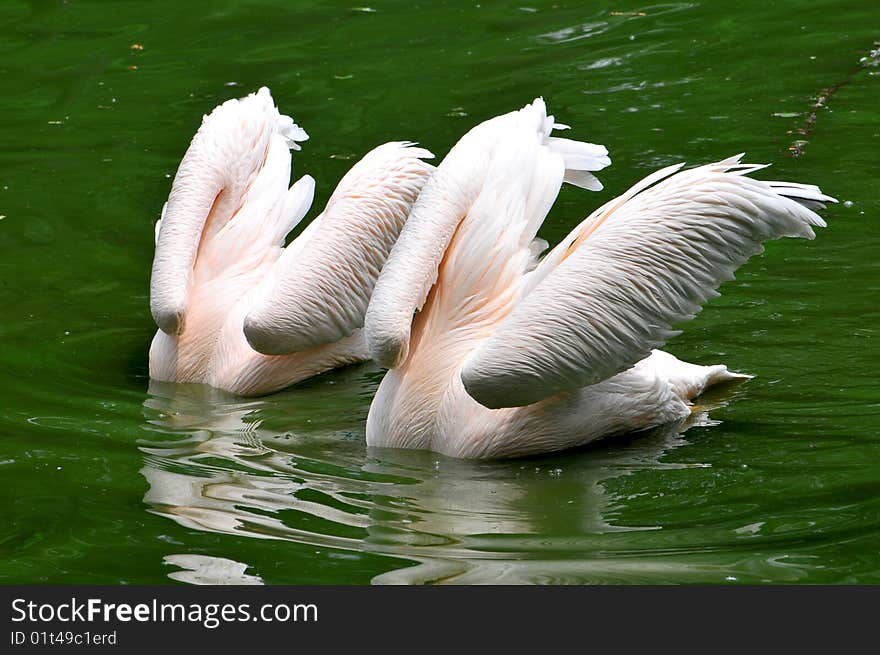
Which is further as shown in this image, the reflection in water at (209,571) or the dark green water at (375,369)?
the dark green water at (375,369)

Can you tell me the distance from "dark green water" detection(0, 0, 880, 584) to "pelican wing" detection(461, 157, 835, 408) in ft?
1.28

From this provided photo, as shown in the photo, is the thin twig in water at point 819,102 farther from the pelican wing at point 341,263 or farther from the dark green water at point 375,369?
the pelican wing at point 341,263

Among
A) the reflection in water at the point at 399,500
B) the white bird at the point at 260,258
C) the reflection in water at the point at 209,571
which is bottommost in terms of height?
the reflection in water at the point at 399,500

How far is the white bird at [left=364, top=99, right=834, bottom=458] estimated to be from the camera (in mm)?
5199

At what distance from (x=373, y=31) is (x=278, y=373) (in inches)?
231

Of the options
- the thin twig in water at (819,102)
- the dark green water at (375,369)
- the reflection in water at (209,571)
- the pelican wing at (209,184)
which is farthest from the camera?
the thin twig in water at (819,102)

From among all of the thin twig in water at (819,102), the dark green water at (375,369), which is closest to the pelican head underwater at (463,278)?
the dark green water at (375,369)

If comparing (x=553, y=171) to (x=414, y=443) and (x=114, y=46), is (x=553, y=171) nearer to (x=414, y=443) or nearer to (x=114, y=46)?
(x=414, y=443)

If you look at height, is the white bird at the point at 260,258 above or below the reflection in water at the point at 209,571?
above

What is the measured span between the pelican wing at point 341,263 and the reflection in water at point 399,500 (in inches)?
16.1

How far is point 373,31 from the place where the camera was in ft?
39.4

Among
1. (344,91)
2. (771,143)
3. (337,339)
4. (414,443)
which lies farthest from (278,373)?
(344,91)

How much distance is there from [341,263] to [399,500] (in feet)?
5.29

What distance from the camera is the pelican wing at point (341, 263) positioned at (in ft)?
21.0
